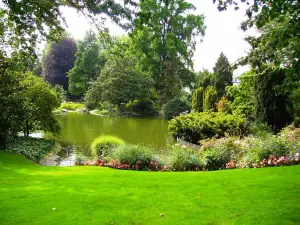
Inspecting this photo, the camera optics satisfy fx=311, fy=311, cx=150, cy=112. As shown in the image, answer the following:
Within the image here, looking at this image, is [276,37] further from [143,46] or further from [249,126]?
[143,46]

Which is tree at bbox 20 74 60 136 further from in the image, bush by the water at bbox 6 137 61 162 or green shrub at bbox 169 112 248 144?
green shrub at bbox 169 112 248 144

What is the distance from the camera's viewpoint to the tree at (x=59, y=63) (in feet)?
181

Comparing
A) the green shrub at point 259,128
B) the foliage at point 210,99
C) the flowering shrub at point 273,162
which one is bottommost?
the flowering shrub at point 273,162

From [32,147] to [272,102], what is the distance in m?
11.5

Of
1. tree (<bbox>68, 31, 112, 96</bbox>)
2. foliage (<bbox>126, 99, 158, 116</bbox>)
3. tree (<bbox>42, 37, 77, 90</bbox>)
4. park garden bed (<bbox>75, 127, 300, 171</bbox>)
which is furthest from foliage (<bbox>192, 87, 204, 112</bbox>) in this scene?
tree (<bbox>42, 37, 77, 90</bbox>)

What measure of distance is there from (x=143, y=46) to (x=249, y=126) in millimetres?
29625

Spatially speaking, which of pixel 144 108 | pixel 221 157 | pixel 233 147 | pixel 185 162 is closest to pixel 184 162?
pixel 185 162

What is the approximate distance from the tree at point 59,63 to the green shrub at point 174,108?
2834 cm

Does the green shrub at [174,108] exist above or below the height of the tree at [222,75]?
below

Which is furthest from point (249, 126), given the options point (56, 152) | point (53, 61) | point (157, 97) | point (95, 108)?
point (53, 61)

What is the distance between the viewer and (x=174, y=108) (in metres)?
33.5

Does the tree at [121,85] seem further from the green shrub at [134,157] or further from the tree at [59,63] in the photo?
the green shrub at [134,157]

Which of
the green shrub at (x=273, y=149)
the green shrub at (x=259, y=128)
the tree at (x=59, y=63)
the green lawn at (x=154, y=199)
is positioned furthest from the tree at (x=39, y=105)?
the tree at (x=59, y=63)

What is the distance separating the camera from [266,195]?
17.7 ft
